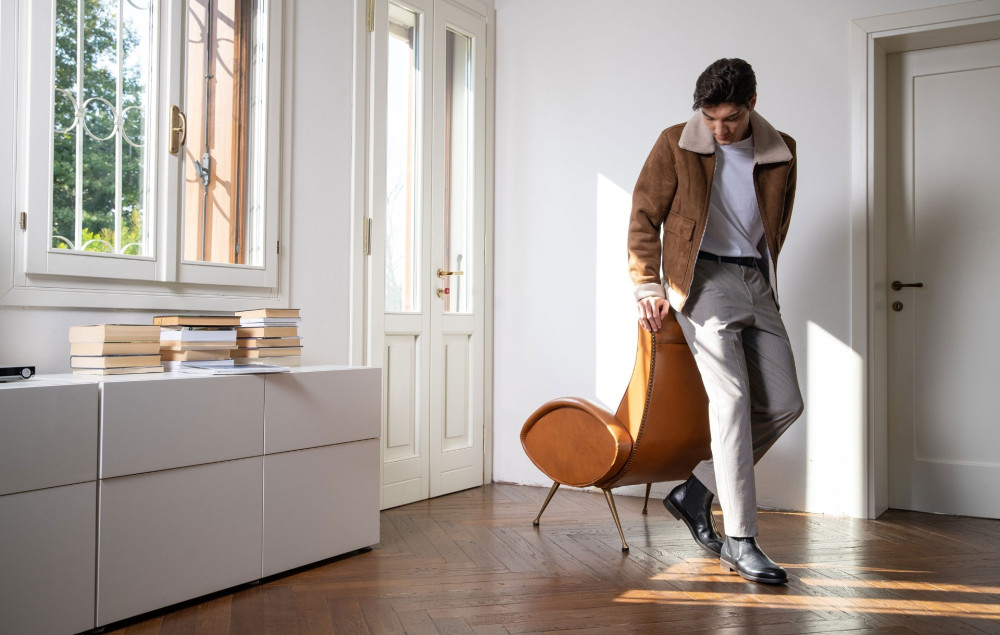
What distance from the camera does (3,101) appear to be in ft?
7.68

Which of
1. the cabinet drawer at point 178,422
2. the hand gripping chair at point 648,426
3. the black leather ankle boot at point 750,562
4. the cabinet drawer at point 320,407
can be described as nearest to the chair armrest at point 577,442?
the hand gripping chair at point 648,426

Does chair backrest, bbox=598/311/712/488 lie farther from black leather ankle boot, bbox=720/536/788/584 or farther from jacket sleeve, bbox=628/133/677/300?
black leather ankle boot, bbox=720/536/788/584

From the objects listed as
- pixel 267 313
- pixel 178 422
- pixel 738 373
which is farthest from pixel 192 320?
pixel 738 373

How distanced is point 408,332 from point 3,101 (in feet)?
6.32

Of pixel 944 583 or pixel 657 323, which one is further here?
pixel 657 323

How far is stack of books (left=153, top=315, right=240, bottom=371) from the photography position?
8.27 feet

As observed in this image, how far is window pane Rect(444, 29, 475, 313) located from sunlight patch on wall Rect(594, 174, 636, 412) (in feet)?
2.22

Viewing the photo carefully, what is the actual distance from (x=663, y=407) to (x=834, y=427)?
121 centimetres

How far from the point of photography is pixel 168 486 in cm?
227

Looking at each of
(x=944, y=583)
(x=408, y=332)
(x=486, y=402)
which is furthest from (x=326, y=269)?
(x=944, y=583)

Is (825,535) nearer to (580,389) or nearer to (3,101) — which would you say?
(580,389)

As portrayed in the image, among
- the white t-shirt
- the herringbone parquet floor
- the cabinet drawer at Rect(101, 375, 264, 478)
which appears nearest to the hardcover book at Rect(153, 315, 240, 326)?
the cabinet drawer at Rect(101, 375, 264, 478)

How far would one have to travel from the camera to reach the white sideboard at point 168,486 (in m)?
1.96

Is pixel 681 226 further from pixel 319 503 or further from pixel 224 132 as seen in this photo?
pixel 224 132
